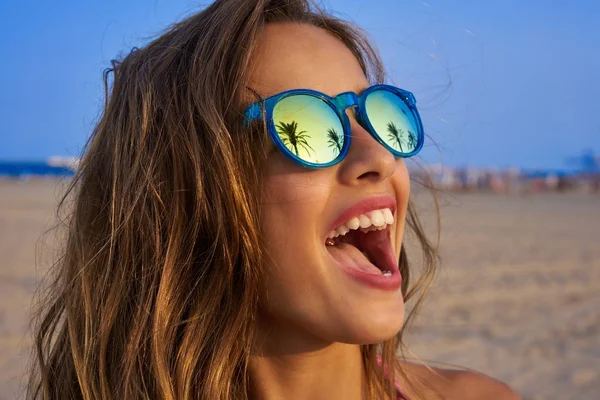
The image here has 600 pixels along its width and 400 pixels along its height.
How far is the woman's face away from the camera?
5.37ft

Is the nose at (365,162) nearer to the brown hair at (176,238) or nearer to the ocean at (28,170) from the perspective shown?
the brown hair at (176,238)

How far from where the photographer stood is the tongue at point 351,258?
5.66ft

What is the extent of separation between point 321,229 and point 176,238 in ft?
1.44

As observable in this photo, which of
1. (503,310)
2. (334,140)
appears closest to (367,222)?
(334,140)

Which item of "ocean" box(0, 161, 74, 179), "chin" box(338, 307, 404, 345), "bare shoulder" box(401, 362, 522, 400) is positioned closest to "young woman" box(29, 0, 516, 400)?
"chin" box(338, 307, 404, 345)

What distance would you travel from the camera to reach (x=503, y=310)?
6660 mm

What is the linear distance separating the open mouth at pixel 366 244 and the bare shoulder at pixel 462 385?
0.66m

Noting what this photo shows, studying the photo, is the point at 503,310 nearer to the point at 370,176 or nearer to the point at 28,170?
the point at 370,176

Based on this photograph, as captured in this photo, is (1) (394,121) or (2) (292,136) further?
(1) (394,121)

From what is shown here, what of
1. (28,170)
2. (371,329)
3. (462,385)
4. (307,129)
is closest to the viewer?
(371,329)

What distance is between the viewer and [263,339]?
1.84 meters

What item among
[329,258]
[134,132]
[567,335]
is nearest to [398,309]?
[329,258]

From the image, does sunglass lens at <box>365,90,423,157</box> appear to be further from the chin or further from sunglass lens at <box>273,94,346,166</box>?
the chin

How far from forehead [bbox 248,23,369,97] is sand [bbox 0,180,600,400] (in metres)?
1.11
